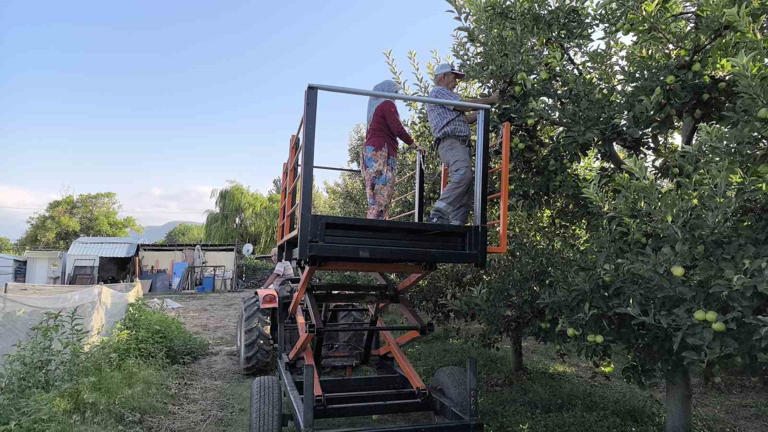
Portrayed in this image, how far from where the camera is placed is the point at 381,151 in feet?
→ 14.9

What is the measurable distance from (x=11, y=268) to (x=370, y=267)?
1379 inches

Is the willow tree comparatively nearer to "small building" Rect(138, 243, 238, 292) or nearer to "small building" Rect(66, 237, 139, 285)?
"small building" Rect(138, 243, 238, 292)

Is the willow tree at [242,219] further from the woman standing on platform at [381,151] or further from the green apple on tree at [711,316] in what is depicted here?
the green apple on tree at [711,316]

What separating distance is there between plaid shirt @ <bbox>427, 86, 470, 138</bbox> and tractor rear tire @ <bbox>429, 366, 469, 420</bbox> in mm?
2069

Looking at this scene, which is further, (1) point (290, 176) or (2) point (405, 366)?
(1) point (290, 176)

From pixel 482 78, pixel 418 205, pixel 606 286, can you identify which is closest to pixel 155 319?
pixel 418 205

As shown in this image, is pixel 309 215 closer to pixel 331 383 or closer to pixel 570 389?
pixel 331 383

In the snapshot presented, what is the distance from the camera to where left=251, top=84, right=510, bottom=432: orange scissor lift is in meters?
3.58

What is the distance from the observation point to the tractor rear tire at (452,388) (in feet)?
13.5

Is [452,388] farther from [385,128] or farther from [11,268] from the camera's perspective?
[11,268]

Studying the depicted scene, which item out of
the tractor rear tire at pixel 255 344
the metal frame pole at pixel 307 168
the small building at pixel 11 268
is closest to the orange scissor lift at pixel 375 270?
the metal frame pole at pixel 307 168

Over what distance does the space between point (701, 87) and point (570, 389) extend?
424 cm

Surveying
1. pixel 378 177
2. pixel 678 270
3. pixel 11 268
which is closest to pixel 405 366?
pixel 378 177

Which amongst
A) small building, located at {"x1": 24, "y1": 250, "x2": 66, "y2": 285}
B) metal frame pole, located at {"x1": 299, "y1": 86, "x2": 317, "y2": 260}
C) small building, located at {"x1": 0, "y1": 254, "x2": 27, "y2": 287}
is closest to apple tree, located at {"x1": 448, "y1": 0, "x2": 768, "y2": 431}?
metal frame pole, located at {"x1": 299, "y1": 86, "x2": 317, "y2": 260}
